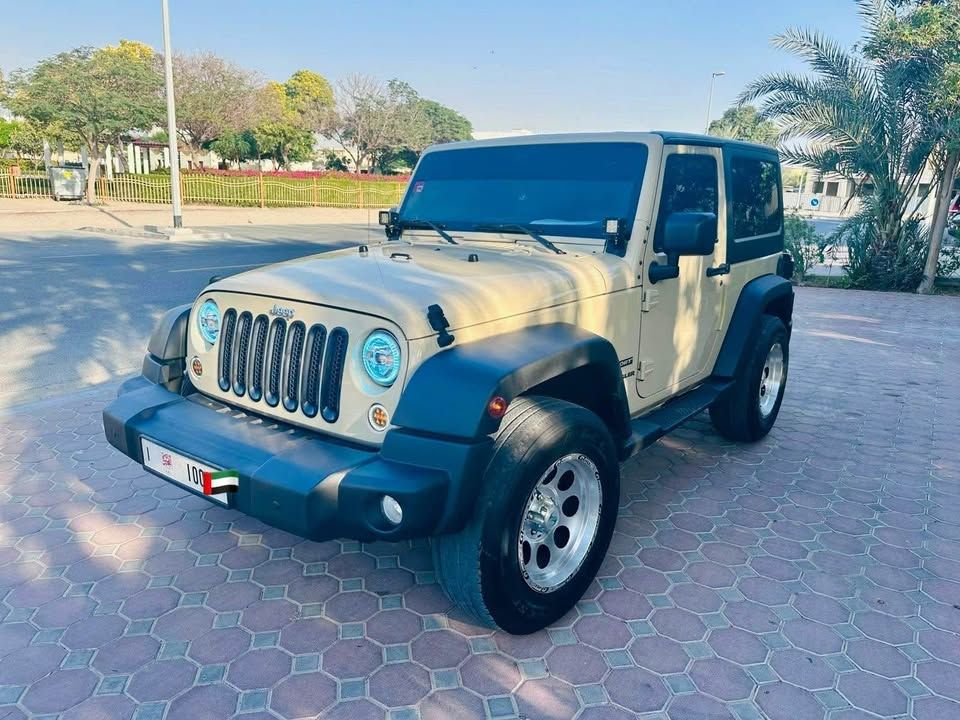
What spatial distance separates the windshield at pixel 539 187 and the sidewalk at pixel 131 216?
54.2ft

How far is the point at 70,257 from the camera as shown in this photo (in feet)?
45.0

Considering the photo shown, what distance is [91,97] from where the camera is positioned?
960 inches

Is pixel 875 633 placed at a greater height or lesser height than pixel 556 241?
lesser

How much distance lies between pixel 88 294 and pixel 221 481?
29.1ft

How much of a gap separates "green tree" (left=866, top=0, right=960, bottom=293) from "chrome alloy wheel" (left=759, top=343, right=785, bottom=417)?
882cm

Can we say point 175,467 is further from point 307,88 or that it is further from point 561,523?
point 307,88

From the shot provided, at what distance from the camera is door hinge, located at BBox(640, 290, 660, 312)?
3.54 metres

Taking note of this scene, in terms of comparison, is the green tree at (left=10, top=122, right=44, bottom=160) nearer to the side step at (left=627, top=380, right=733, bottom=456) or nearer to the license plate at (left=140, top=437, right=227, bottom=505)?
the license plate at (left=140, top=437, right=227, bottom=505)

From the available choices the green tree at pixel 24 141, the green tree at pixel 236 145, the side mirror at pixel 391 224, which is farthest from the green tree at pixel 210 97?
the side mirror at pixel 391 224

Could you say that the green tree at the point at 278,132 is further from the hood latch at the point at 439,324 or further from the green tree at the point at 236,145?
the hood latch at the point at 439,324

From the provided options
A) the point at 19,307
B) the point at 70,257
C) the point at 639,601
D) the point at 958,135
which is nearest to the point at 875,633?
the point at 639,601

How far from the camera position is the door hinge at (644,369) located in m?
3.64

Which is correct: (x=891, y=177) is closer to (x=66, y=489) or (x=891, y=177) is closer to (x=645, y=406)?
(x=645, y=406)

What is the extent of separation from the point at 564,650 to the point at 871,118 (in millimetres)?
12827
